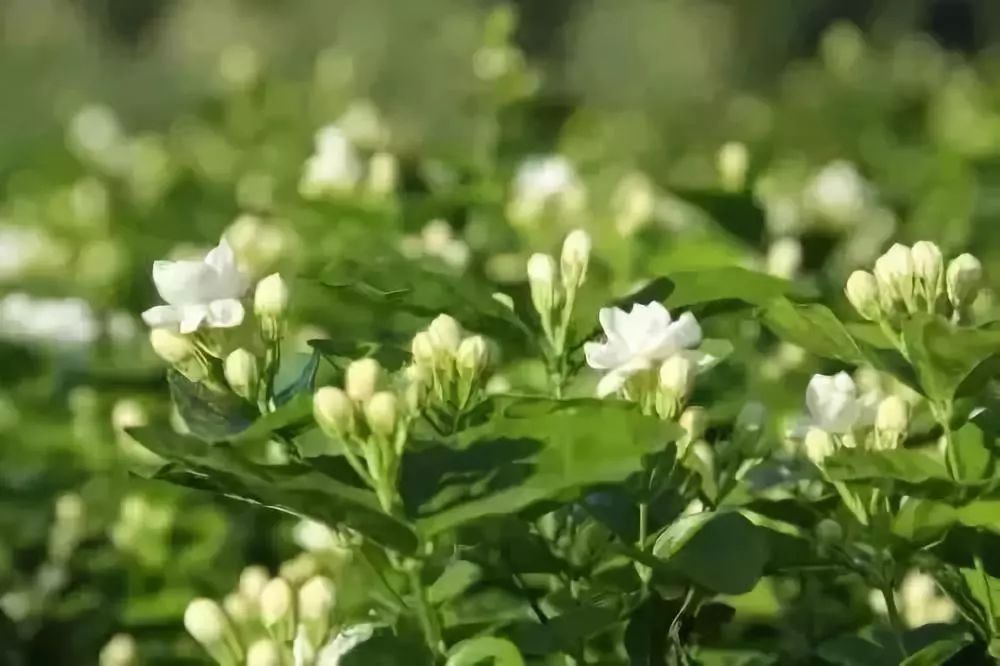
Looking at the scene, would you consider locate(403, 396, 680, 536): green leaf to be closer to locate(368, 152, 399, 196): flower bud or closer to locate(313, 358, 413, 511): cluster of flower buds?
locate(313, 358, 413, 511): cluster of flower buds

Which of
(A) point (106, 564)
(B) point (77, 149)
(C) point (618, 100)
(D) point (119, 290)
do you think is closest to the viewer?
(A) point (106, 564)

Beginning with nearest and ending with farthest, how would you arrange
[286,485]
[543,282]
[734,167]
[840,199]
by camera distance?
[286,485]
[543,282]
[734,167]
[840,199]

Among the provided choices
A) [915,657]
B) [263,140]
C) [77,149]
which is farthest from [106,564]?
[77,149]

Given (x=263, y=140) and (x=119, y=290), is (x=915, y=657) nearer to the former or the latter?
(x=119, y=290)

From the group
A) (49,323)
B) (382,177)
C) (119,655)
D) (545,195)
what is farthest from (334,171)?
(119,655)

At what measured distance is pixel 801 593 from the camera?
22.4 inches

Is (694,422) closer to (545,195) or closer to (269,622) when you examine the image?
(269,622)

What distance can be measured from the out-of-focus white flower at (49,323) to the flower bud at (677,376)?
612 millimetres

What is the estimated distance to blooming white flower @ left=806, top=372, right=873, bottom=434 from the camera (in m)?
0.50

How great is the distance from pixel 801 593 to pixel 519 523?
0.57ft

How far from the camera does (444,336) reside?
0.48m

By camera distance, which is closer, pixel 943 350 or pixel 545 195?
pixel 943 350

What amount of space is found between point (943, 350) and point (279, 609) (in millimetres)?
263

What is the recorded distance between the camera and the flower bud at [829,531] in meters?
0.52
